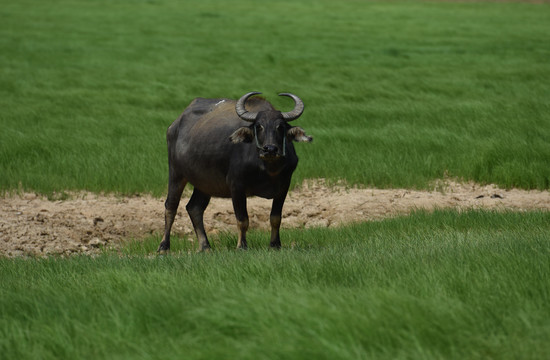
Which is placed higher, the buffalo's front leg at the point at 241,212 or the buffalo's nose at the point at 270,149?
the buffalo's nose at the point at 270,149

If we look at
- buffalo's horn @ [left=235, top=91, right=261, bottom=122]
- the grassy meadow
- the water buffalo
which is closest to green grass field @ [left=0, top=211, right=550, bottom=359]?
the grassy meadow

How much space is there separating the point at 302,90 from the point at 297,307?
14.2 m

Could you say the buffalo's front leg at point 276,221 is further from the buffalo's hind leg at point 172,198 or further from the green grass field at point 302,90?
the green grass field at point 302,90

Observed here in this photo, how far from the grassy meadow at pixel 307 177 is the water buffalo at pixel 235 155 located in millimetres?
489

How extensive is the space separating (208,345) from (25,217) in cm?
590

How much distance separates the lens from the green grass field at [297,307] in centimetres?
402

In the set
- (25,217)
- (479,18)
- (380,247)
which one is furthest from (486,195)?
(479,18)

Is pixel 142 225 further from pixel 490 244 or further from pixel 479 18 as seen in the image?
pixel 479 18

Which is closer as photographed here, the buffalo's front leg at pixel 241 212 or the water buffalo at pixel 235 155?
the water buffalo at pixel 235 155

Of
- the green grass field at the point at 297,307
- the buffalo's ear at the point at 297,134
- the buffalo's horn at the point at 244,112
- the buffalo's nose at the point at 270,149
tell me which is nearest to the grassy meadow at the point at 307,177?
the green grass field at the point at 297,307

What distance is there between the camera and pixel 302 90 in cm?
1831

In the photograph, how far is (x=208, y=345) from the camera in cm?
410

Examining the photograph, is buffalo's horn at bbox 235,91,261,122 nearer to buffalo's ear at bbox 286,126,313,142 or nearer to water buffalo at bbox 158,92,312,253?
water buffalo at bbox 158,92,312,253

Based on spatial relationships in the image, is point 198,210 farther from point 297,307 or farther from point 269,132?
point 297,307
